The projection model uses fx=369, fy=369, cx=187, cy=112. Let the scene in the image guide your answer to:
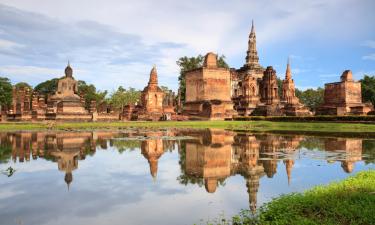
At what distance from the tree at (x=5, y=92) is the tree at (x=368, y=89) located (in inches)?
2905

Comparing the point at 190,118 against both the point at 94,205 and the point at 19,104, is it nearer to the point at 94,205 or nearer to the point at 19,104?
the point at 19,104

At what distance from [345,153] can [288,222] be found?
29.5 feet

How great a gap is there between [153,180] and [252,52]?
62.5m

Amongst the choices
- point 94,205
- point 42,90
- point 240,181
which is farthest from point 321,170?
point 42,90

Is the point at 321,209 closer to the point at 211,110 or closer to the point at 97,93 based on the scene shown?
the point at 211,110

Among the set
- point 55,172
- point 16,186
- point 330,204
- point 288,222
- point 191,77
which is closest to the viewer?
point 288,222

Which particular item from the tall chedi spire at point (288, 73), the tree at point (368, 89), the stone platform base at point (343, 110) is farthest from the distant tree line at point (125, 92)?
the stone platform base at point (343, 110)

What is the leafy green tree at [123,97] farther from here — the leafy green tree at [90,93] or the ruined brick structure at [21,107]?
the ruined brick structure at [21,107]

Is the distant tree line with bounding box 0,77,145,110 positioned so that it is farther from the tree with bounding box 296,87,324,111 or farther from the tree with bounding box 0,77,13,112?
the tree with bounding box 296,87,324,111

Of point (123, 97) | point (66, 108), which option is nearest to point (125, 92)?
point (123, 97)

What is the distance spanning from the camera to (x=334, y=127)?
26.6m

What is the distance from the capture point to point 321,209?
17.5 ft

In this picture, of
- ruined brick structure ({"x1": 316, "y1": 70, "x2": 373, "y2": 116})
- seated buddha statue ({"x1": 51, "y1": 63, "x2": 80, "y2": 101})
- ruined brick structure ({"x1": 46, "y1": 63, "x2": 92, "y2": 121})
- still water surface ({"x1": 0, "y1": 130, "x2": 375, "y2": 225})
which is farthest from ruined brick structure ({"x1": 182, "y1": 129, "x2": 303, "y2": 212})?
seated buddha statue ({"x1": 51, "y1": 63, "x2": 80, "y2": 101})

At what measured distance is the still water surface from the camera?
229 inches
